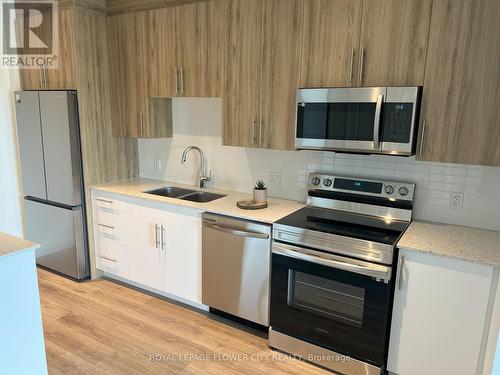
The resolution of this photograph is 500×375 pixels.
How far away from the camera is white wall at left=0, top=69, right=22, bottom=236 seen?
3623 millimetres

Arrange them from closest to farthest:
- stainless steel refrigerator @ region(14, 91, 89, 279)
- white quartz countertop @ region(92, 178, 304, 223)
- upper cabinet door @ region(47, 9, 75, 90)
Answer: white quartz countertop @ region(92, 178, 304, 223)
upper cabinet door @ region(47, 9, 75, 90)
stainless steel refrigerator @ region(14, 91, 89, 279)

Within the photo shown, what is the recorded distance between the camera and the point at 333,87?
7.77ft

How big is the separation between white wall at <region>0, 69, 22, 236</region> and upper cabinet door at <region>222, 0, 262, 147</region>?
2.28 m

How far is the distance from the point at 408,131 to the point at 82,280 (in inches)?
122

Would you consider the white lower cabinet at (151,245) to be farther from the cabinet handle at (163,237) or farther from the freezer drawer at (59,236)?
the freezer drawer at (59,236)

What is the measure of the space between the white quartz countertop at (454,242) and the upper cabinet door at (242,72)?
125 centimetres

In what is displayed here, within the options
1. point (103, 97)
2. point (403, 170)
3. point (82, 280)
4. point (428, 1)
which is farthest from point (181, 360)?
point (428, 1)

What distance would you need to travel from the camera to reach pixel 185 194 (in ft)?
11.1

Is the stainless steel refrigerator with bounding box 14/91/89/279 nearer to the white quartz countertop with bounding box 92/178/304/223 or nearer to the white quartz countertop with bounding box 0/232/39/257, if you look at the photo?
the white quartz countertop with bounding box 92/178/304/223

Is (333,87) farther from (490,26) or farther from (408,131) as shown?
(490,26)

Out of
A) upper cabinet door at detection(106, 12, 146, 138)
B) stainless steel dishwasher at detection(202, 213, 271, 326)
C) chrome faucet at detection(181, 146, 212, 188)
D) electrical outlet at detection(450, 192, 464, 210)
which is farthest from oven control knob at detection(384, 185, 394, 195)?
upper cabinet door at detection(106, 12, 146, 138)

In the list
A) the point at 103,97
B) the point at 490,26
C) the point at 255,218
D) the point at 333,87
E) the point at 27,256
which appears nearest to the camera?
the point at 27,256

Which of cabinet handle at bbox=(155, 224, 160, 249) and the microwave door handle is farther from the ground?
the microwave door handle

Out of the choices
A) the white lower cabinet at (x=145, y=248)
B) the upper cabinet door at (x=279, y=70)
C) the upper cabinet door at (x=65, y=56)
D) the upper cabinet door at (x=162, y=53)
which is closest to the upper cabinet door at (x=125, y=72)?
the upper cabinet door at (x=162, y=53)
